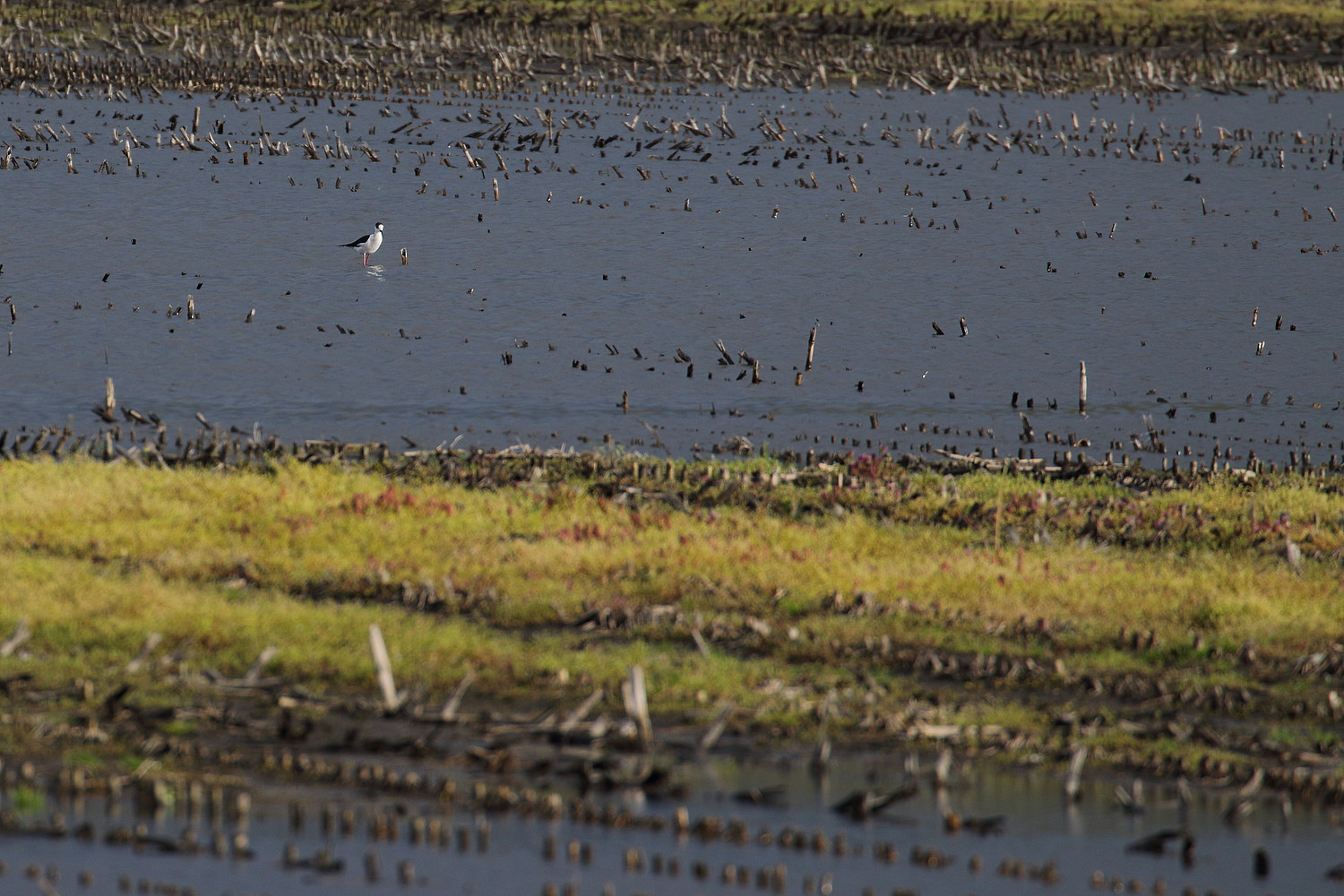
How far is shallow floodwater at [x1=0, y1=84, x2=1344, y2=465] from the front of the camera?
97.2ft

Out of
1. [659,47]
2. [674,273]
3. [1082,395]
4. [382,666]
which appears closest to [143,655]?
[382,666]

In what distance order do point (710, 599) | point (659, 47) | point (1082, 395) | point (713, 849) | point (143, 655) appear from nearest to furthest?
1. point (713, 849)
2. point (143, 655)
3. point (710, 599)
4. point (1082, 395)
5. point (659, 47)

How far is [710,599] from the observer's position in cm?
1859

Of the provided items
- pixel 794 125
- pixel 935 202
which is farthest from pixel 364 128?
pixel 935 202

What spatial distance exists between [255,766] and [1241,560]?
13.3 m

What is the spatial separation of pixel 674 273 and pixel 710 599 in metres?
22.8

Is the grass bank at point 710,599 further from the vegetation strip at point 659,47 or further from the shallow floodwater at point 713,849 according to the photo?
the vegetation strip at point 659,47

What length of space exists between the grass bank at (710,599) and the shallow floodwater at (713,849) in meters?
1.13

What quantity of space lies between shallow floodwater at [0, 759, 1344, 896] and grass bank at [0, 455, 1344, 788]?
3.72ft

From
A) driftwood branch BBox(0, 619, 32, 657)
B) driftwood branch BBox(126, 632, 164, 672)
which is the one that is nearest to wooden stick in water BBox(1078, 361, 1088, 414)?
driftwood branch BBox(126, 632, 164, 672)

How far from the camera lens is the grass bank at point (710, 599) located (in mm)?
15125

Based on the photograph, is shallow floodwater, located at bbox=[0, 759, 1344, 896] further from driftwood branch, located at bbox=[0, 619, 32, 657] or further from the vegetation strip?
the vegetation strip

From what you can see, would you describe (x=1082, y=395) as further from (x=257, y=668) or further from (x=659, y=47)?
(x=659, y=47)

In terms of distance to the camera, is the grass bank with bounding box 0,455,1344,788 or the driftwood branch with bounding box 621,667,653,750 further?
the grass bank with bounding box 0,455,1344,788
